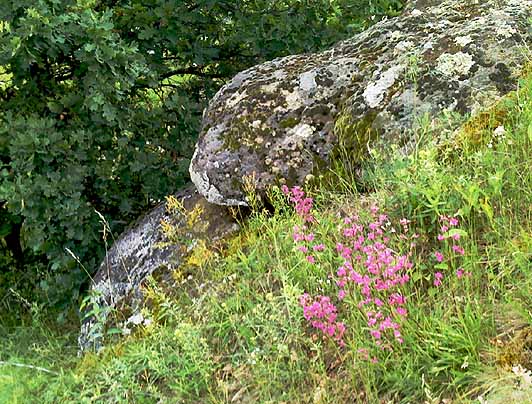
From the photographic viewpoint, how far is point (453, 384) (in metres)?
2.56

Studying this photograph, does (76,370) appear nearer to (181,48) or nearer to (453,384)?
(453,384)

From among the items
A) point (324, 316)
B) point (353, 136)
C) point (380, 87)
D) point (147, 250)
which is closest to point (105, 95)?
point (147, 250)

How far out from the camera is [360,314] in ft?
9.50

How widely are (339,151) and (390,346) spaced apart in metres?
1.82

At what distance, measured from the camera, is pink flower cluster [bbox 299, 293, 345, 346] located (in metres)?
2.92

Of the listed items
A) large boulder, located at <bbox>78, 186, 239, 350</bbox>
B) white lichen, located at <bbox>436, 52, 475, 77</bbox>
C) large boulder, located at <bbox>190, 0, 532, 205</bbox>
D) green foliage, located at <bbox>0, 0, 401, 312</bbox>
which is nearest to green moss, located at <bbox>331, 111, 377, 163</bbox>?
large boulder, located at <bbox>190, 0, 532, 205</bbox>

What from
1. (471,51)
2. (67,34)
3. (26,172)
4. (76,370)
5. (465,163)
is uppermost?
(67,34)

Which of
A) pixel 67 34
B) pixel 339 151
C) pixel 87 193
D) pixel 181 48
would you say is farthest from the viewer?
pixel 181 48

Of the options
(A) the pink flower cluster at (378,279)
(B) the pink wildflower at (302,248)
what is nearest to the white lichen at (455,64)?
(A) the pink flower cluster at (378,279)

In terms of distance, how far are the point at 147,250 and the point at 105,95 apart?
1.18m

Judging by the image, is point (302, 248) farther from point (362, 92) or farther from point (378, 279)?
point (362, 92)

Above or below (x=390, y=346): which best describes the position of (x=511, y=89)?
above

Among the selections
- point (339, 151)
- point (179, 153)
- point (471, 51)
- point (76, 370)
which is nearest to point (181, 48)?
point (179, 153)

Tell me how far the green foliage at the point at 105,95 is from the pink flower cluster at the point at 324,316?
8.20ft
